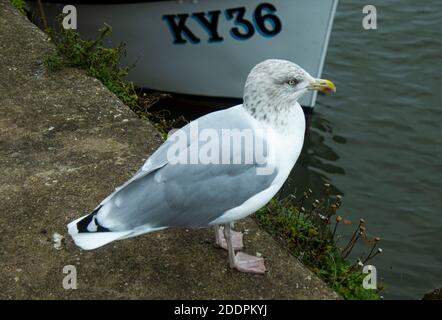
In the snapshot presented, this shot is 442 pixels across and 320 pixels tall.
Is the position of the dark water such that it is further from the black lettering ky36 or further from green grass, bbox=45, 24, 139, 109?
green grass, bbox=45, 24, 139, 109

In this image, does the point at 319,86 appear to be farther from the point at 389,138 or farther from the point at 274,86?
the point at 389,138

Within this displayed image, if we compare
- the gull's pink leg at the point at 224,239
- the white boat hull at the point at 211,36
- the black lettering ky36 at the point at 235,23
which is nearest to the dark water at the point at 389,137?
the white boat hull at the point at 211,36

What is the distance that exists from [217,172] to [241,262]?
0.49 meters

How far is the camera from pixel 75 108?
4160mm

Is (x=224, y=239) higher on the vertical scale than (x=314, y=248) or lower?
higher

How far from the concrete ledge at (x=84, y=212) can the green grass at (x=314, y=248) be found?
215 millimetres

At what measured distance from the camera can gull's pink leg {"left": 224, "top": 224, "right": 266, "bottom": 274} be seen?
3.03 m

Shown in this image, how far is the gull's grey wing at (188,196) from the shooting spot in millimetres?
2824

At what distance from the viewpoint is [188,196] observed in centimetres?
283

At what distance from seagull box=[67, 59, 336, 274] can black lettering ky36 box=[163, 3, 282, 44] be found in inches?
137
